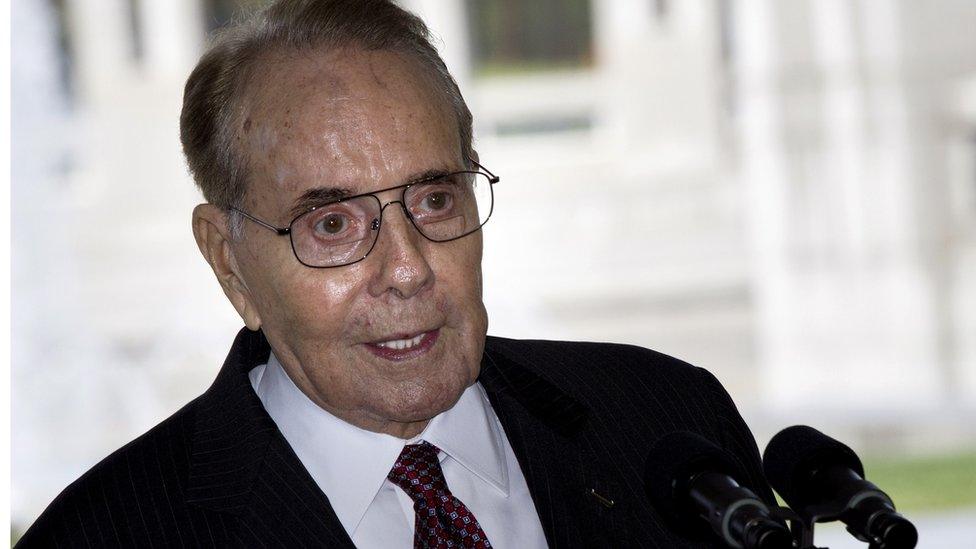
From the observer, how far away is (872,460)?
782 cm

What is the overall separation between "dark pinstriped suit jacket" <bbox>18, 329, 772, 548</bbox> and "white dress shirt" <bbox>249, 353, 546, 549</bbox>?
0.04 meters

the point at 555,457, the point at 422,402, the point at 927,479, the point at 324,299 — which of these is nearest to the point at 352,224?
the point at 324,299

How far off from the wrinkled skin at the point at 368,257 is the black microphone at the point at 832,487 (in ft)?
1.72

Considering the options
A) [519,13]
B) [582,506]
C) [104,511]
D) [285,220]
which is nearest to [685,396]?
[582,506]

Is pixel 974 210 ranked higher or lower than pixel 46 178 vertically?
lower

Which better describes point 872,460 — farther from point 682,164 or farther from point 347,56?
point 347,56

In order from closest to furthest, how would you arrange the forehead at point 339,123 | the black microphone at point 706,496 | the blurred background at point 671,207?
the black microphone at point 706,496
the forehead at point 339,123
the blurred background at point 671,207

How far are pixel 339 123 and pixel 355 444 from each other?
49cm

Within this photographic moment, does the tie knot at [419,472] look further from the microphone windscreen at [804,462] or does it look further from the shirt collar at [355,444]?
the microphone windscreen at [804,462]

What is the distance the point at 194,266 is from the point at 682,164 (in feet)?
11.8

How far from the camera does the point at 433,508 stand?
1780 mm

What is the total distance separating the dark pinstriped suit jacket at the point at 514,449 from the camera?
5.65 ft

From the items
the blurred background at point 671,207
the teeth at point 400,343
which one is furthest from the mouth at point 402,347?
the blurred background at point 671,207

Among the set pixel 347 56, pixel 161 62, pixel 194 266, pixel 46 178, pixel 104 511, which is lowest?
pixel 104 511
